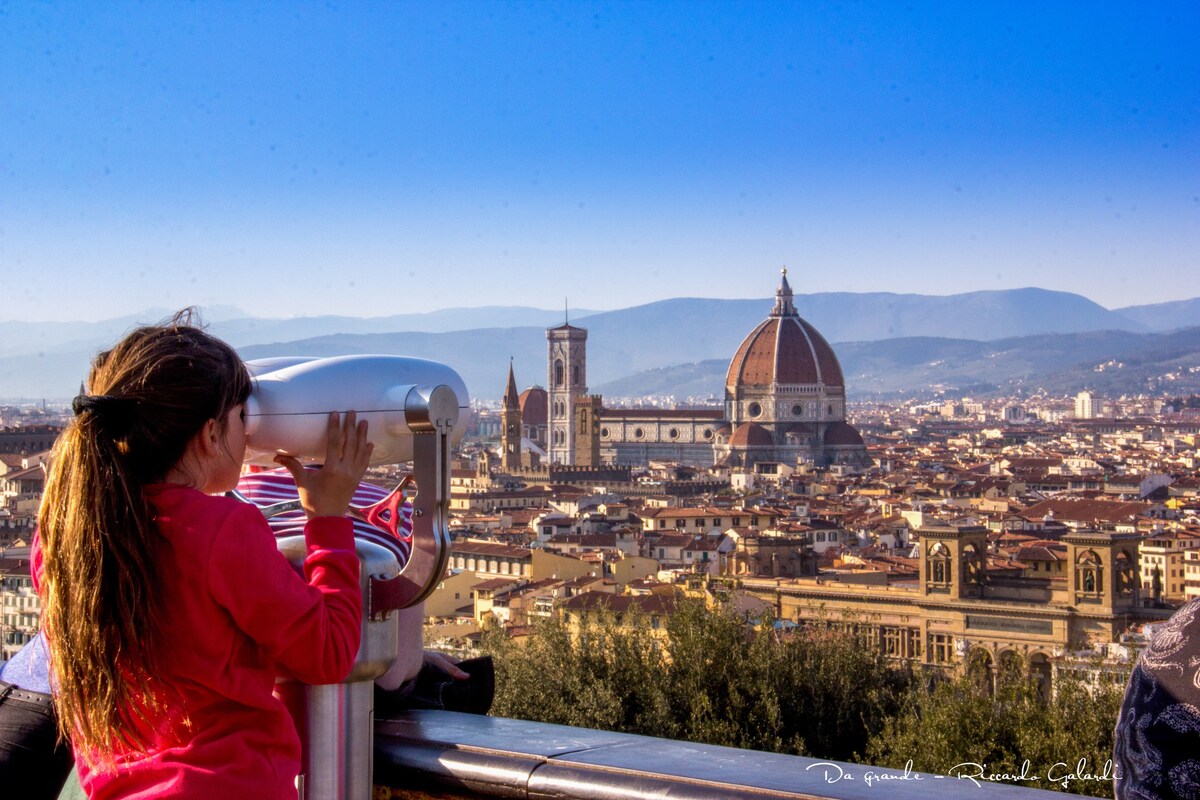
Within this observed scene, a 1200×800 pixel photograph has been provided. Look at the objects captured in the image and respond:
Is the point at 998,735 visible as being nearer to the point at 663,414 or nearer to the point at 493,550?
the point at 493,550

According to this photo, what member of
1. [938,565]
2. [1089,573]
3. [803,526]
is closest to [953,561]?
[938,565]

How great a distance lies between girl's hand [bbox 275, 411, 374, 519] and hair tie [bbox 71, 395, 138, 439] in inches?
7.9

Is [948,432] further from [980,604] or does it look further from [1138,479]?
[980,604]

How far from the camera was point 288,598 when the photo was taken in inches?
55.6

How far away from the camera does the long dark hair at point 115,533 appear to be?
138 centimetres

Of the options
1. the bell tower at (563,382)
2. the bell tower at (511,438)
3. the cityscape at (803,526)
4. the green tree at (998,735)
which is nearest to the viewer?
the green tree at (998,735)

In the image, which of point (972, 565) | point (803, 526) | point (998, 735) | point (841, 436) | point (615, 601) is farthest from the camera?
point (841, 436)

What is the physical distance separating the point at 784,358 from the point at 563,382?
9675 mm

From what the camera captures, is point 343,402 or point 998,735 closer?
point 343,402

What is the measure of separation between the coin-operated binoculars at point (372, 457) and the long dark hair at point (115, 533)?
0.12 meters

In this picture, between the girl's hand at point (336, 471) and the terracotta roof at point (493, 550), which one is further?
the terracotta roof at point (493, 550)

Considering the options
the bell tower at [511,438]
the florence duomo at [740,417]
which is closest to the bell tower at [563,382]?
the florence duomo at [740,417]

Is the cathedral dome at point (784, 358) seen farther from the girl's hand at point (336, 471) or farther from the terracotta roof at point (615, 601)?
the girl's hand at point (336, 471)

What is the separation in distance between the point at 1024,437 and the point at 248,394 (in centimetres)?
8792
